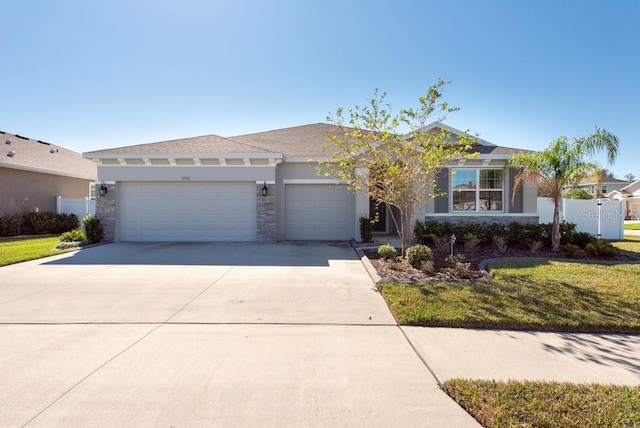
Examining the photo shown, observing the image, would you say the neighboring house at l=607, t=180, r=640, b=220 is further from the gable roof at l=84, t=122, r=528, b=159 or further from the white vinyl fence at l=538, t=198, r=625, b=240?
the gable roof at l=84, t=122, r=528, b=159

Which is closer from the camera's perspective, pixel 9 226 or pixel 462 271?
pixel 462 271

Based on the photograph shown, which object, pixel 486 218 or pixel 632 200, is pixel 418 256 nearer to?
pixel 486 218

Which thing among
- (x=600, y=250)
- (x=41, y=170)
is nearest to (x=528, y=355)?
(x=600, y=250)

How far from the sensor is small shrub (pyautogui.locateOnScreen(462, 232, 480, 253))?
9266 mm

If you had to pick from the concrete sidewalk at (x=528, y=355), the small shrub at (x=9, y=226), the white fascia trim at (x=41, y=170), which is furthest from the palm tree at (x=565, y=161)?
the white fascia trim at (x=41, y=170)

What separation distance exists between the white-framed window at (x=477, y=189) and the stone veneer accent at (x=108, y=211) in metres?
12.9

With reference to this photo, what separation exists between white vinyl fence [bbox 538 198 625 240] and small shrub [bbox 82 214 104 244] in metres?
17.7

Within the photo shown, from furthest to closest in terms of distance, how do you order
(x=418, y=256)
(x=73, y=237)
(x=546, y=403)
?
(x=73, y=237) → (x=418, y=256) → (x=546, y=403)

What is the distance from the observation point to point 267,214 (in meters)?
12.2

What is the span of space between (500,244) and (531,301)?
4.46 m

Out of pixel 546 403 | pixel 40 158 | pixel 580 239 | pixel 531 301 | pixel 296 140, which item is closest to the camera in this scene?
pixel 546 403

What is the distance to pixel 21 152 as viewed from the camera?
17656 mm

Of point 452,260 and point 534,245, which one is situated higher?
point 534,245

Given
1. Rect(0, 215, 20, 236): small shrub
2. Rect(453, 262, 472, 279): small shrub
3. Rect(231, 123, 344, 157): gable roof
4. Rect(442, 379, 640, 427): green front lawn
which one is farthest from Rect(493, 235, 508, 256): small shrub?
Rect(0, 215, 20, 236): small shrub
